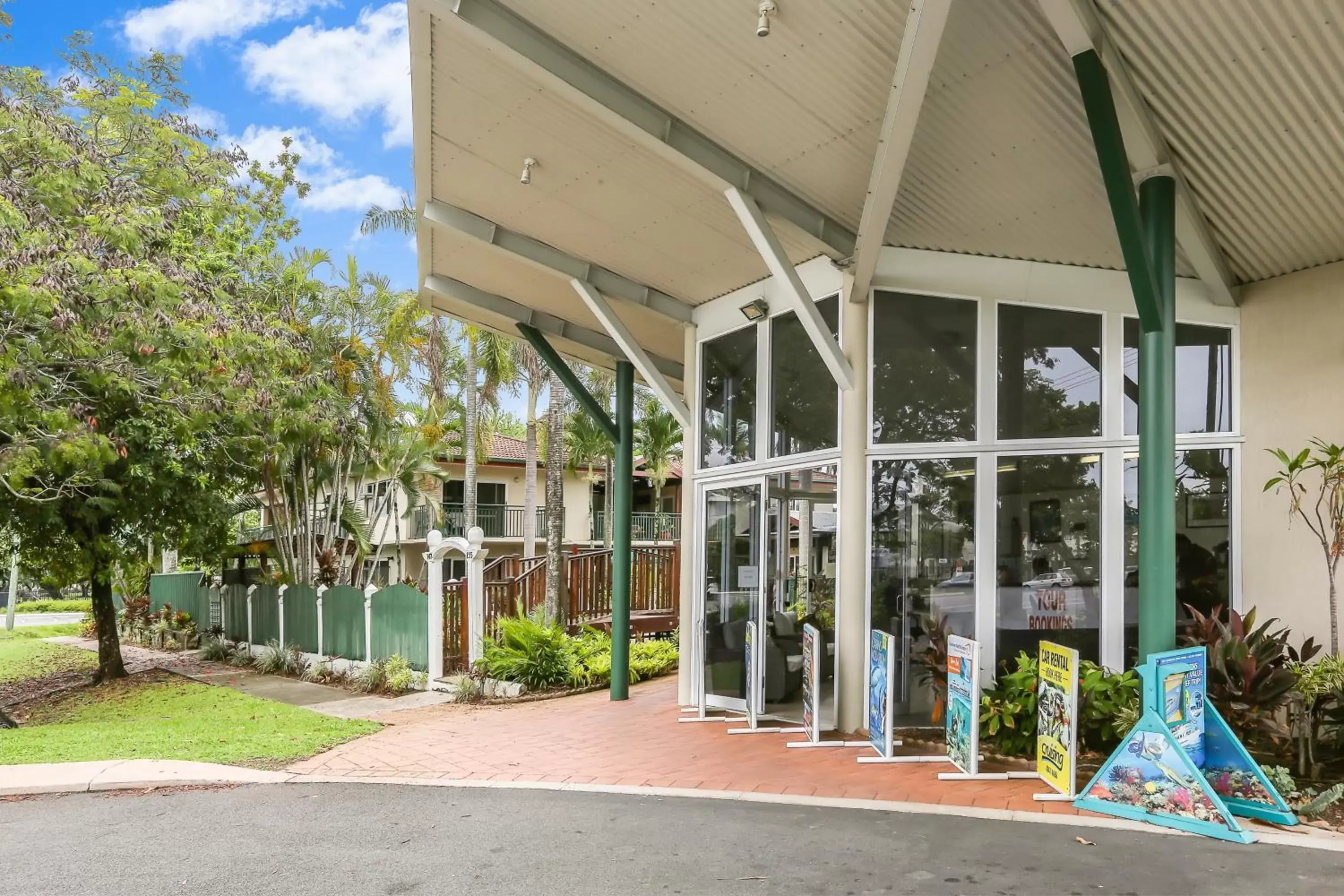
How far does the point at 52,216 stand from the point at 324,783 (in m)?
7.13

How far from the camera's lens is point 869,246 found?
25.1 ft

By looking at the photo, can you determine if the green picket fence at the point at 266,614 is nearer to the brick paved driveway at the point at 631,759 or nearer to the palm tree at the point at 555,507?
the palm tree at the point at 555,507

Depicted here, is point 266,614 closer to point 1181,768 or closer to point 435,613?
point 435,613

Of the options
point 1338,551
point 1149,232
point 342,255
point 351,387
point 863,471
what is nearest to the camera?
point 1149,232

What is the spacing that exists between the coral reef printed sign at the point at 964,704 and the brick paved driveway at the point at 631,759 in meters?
0.21

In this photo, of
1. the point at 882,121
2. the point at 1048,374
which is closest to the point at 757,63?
the point at 882,121

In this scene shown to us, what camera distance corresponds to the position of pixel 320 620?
52.0 feet

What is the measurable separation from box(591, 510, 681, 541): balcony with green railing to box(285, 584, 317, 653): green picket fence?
11.2 m

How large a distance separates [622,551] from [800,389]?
2999mm

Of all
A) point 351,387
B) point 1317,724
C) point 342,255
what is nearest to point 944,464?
point 1317,724

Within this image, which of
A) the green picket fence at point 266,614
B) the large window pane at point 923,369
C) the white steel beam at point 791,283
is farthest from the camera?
the green picket fence at point 266,614

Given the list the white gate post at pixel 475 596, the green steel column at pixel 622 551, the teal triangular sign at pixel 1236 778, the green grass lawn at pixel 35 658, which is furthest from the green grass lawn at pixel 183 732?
the teal triangular sign at pixel 1236 778

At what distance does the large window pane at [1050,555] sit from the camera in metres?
7.86

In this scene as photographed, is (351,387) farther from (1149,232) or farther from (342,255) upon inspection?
(1149,232)
